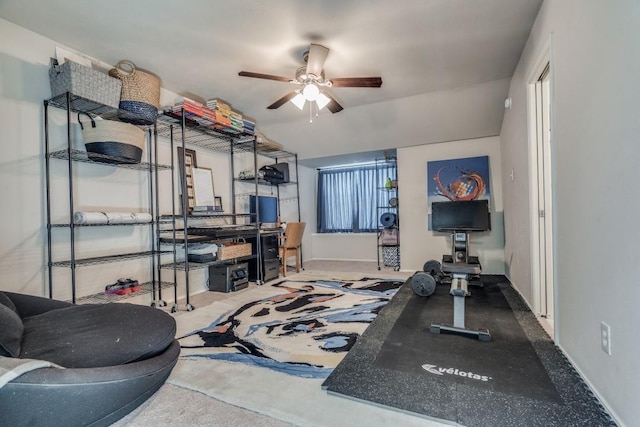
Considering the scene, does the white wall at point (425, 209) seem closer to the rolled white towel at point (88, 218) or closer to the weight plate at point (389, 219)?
the weight plate at point (389, 219)

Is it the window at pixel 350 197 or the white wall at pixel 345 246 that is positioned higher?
the window at pixel 350 197

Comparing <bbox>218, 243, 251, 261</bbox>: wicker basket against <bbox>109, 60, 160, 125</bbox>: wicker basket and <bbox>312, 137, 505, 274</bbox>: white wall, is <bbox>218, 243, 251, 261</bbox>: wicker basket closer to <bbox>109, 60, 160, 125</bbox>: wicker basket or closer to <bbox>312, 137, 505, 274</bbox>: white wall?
<bbox>109, 60, 160, 125</bbox>: wicker basket

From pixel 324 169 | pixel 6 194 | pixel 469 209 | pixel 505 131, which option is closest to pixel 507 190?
pixel 469 209

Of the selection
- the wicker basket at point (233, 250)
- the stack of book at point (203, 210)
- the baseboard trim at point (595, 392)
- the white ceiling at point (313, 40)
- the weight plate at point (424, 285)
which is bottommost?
the baseboard trim at point (595, 392)

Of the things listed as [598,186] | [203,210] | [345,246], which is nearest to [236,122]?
[203,210]

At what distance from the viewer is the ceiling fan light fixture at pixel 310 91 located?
9.23 feet

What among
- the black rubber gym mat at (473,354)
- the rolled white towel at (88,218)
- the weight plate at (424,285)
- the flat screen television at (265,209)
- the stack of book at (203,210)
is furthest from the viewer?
the flat screen television at (265,209)

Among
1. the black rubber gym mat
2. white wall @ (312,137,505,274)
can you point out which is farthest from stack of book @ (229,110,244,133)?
the black rubber gym mat

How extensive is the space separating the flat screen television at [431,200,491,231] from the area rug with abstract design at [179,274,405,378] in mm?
1142

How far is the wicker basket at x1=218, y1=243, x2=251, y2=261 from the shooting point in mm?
3619

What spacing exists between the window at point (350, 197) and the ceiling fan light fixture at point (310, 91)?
3.62 meters

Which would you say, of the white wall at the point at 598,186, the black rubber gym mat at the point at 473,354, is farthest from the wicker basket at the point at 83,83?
the white wall at the point at 598,186

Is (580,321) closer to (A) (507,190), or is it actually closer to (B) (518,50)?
(B) (518,50)

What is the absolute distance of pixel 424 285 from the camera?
331 cm
